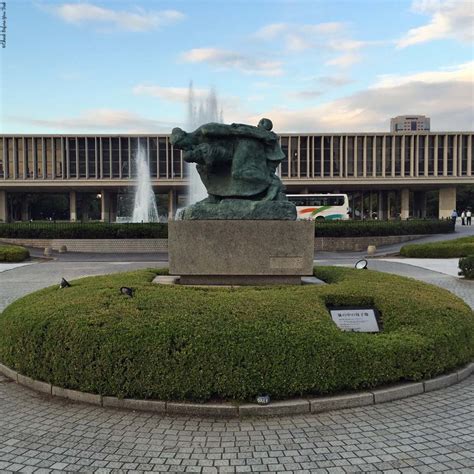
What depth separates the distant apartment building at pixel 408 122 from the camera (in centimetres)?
11106

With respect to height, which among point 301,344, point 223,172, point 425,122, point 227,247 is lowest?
point 301,344

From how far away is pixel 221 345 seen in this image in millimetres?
4383

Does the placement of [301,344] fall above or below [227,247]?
below

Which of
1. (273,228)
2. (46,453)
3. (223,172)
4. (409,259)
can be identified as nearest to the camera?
(46,453)

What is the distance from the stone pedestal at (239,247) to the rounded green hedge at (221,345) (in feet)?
4.88

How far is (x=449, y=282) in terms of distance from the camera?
1356 cm

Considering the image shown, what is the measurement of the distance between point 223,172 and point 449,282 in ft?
29.6

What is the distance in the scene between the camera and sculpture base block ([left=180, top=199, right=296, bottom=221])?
7617 mm

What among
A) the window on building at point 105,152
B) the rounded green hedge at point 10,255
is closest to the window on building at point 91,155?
the window on building at point 105,152

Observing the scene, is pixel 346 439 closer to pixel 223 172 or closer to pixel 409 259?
pixel 223 172

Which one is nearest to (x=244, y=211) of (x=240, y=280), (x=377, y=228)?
(x=240, y=280)

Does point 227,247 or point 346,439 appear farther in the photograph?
point 227,247

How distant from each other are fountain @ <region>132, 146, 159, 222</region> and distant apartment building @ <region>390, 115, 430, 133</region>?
3099 inches

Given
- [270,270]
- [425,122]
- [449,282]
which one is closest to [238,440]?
[270,270]
